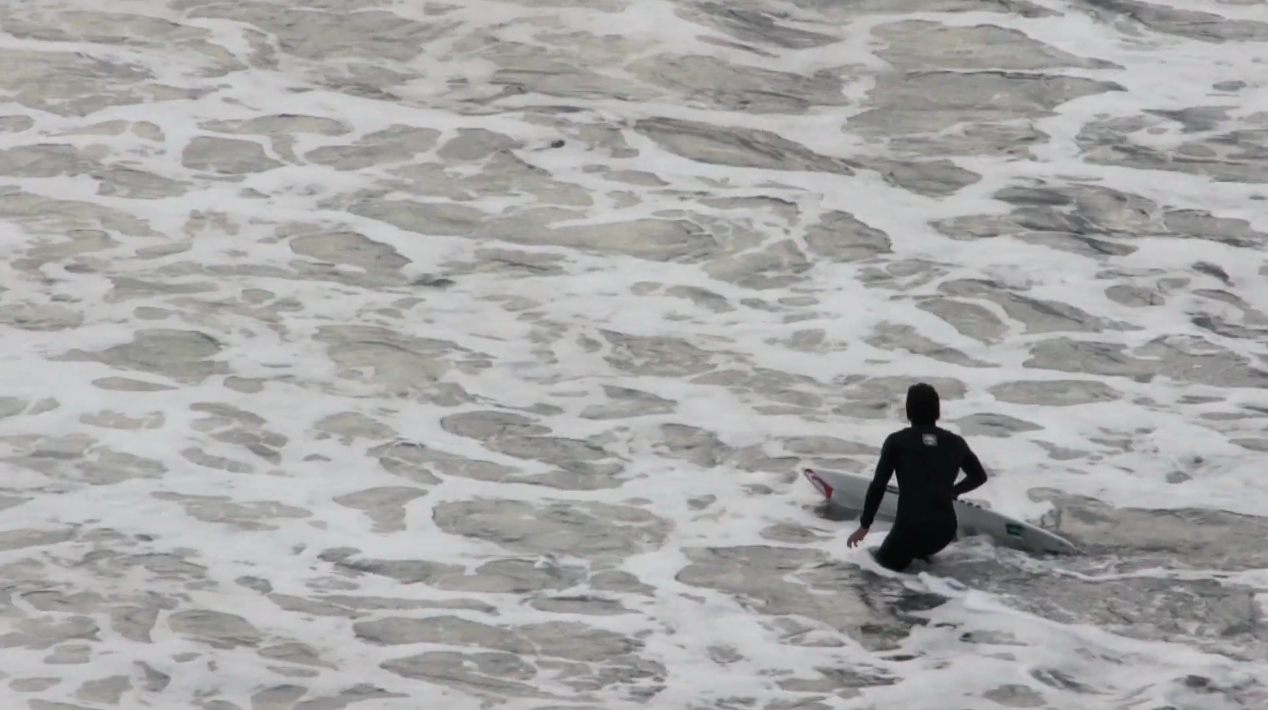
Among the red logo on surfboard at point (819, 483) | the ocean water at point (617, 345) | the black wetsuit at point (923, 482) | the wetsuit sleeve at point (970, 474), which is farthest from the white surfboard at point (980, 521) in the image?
the wetsuit sleeve at point (970, 474)

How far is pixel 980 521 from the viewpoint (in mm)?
9539

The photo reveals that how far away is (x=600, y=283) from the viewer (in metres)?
13.3

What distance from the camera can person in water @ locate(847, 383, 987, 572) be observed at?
8.88 metres

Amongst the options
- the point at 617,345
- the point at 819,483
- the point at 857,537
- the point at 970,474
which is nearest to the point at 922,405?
the point at 970,474

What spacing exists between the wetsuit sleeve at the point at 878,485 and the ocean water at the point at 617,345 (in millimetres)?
449

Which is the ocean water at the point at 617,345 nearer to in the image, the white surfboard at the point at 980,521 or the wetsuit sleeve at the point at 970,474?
the white surfboard at the point at 980,521

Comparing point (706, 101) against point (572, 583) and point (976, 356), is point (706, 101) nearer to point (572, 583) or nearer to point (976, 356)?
point (976, 356)

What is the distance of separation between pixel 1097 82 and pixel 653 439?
Result: 283 inches

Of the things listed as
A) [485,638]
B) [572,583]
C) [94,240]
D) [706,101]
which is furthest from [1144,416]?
[94,240]

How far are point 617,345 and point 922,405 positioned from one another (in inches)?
150

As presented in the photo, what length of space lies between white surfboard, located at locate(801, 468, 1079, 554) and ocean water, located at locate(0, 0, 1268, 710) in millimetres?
133

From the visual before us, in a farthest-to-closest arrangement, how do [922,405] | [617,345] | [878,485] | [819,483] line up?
[617,345], [819,483], [922,405], [878,485]

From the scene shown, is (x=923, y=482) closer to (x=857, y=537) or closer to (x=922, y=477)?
(x=922, y=477)

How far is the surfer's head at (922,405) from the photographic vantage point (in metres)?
8.95
